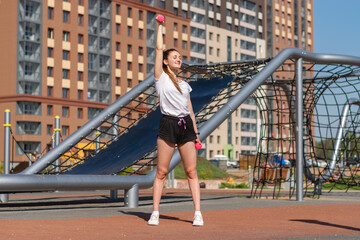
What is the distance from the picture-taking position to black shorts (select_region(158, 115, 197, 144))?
23.8 ft

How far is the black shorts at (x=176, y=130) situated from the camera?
285 inches

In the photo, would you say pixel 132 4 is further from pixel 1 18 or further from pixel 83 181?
pixel 83 181

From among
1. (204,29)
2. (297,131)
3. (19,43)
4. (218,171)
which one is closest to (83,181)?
(297,131)

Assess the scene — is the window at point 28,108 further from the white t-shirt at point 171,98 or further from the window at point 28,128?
the white t-shirt at point 171,98

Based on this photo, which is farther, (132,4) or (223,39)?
(223,39)

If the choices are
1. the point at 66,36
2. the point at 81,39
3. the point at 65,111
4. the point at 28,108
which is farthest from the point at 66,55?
the point at 28,108

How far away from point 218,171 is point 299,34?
75.0m

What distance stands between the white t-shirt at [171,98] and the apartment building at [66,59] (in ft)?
218

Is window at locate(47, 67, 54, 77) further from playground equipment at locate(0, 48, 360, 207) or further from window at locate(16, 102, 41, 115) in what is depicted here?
playground equipment at locate(0, 48, 360, 207)

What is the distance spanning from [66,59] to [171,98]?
2908 inches

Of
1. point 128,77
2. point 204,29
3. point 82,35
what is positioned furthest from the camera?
point 204,29

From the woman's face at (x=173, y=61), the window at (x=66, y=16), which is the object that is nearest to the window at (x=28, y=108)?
the window at (x=66, y=16)

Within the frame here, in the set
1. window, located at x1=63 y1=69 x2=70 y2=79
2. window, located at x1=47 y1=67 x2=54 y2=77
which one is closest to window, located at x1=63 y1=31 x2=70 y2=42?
window, located at x1=63 y1=69 x2=70 y2=79

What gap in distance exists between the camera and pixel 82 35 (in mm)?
81562
